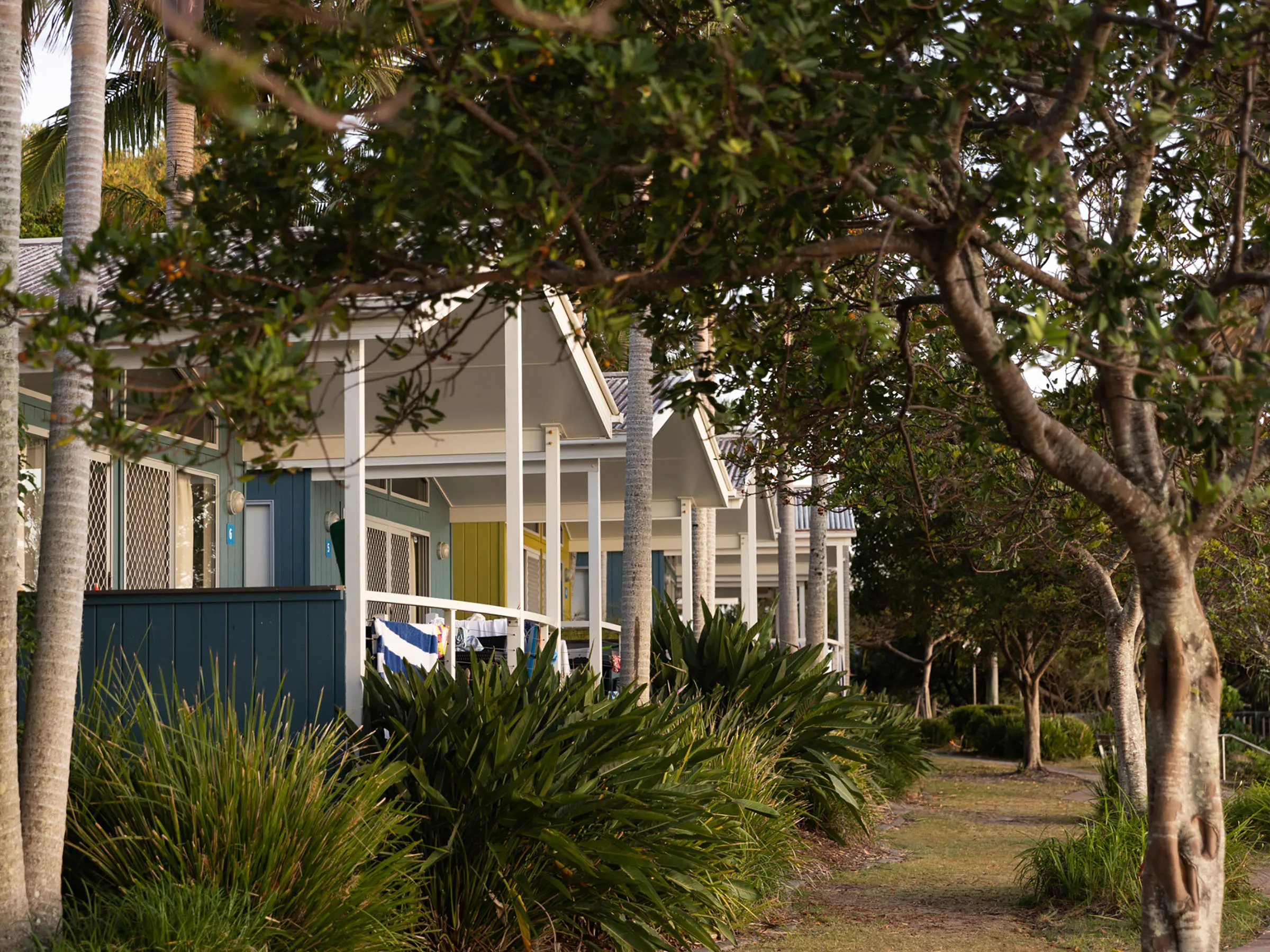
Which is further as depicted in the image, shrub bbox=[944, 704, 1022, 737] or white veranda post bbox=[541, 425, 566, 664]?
shrub bbox=[944, 704, 1022, 737]

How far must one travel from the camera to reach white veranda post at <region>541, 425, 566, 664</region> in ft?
36.4

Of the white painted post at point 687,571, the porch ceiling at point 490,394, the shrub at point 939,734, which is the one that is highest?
the porch ceiling at point 490,394

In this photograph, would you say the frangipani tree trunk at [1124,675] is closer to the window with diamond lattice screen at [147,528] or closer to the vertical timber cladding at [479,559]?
the window with diamond lattice screen at [147,528]

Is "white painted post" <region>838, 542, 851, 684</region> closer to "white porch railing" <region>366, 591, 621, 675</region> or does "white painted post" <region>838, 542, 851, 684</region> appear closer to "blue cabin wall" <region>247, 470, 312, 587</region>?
"blue cabin wall" <region>247, 470, 312, 587</region>

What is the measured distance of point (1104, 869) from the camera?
9.28 m

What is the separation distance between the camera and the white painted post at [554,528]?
36.4ft

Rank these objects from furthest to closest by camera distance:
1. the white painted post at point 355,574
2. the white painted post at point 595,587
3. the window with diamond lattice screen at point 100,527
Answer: the white painted post at point 595,587, the window with diamond lattice screen at point 100,527, the white painted post at point 355,574

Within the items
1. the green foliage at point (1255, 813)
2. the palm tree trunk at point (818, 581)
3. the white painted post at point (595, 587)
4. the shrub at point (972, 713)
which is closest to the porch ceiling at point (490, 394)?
the white painted post at point (595, 587)

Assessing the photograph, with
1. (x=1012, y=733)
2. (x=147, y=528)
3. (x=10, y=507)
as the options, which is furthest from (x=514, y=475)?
(x=1012, y=733)

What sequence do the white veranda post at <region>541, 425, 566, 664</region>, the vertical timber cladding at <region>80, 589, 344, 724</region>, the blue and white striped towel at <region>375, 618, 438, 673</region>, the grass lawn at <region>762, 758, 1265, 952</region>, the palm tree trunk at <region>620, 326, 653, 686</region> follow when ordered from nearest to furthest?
the vertical timber cladding at <region>80, 589, 344, 724</region>
the grass lawn at <region>762, 758, 1265, 952</region>
the blue and white striped towel at <region>375, 618, 438, 673</region>
the white veranda post at <region>541, 425, 566, 664</region>
the palm tree trunk at <region>620, 326, 653, 686</region>

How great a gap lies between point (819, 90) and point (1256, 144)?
3000 millimetres

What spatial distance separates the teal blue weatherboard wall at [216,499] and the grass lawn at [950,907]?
5.12m


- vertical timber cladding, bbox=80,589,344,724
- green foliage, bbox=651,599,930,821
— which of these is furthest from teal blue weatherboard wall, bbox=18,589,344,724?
green foliage, bbox=651,599,930,821

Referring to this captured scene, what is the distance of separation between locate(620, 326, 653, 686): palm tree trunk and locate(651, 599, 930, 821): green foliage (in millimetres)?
893
